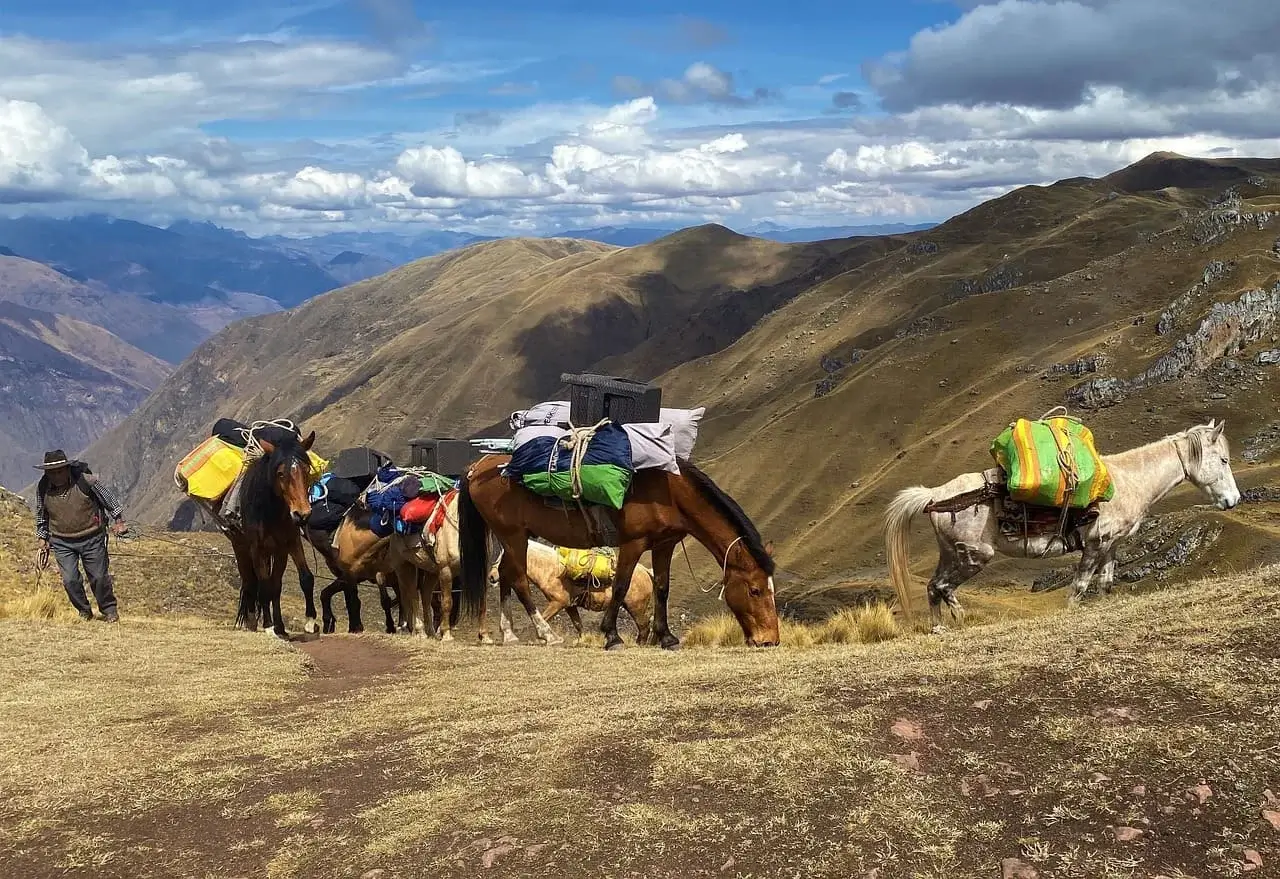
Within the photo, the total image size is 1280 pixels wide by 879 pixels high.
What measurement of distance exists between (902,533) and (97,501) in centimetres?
1237

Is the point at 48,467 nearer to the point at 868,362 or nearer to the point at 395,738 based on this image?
the point at 395,738

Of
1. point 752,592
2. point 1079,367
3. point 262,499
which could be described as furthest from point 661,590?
point 1079,367

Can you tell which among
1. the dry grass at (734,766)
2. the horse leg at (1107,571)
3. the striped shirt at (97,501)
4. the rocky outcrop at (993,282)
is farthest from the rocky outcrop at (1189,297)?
the striped shirt at (97,501)

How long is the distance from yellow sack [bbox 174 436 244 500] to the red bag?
8.76ft

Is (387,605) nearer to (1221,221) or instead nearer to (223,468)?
(223,468)

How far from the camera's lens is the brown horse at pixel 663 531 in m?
12.2

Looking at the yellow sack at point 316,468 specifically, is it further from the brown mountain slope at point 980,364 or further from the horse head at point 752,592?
the brown mountain slope at point 980,364

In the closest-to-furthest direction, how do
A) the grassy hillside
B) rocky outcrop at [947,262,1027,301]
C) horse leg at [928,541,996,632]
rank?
the grassy hillside → horse leg at [928,541,996,632] → rocky outcrop at [947,262,1027,301]

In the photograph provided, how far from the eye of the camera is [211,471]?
15891mm

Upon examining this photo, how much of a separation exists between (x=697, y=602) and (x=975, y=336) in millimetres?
38628

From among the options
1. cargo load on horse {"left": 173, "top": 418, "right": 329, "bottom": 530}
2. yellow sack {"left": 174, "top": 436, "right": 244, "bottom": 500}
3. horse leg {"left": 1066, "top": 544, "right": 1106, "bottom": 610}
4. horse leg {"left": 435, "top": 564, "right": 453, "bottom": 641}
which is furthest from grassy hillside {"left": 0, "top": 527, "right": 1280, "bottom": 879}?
horse leg {"left": 435, "top": 564, "right": 453, "bottom": 641}

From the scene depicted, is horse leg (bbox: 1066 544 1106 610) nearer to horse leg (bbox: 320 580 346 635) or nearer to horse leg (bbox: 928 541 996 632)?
horse leg (bbox: 928 541 996 632)

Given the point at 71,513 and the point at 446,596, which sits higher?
the point at 71,513

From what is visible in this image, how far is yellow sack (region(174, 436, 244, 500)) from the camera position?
1580 cm
